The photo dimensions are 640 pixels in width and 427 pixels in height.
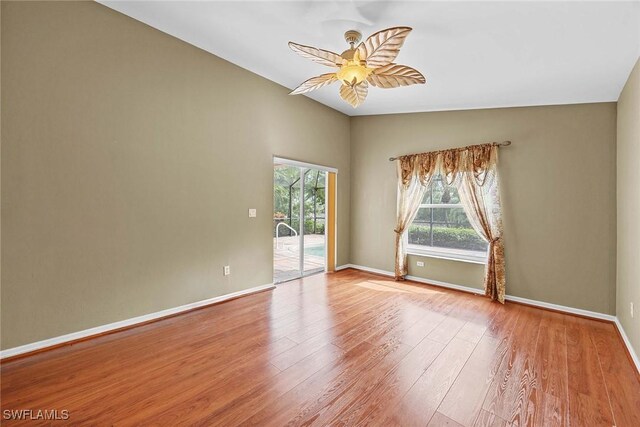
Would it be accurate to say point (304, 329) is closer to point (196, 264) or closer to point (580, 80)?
point (196, 264)

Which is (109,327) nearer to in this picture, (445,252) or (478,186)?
(445,252)

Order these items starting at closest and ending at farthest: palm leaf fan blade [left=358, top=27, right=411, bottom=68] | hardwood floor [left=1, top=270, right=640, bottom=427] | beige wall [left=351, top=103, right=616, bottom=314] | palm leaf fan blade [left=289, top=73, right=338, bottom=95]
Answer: hardwood floor [left=1, top=270, right=640, bottom=427] < palm leaf fan blade [left=358, top=27, right=411, bottom=68] < palm leaf fan blade [left=289, top=73, right=338, bottom=95] < beige wall [left=351, top=103, right=616, bottom=314]

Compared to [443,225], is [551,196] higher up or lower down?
higher up

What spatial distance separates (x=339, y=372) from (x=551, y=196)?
3.48 metres

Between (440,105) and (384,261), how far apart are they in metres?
2.76

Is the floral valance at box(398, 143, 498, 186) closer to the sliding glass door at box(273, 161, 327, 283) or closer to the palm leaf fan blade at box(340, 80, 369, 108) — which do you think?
the sliding glass door at box(273, 161, 327, 283)

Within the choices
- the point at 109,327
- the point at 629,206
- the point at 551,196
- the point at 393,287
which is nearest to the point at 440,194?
the point at 551,196

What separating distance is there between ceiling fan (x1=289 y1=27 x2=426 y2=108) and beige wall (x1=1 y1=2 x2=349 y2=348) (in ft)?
4.79

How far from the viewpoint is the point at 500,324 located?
3098mm

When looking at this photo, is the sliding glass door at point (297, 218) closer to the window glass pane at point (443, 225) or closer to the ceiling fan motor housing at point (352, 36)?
the window glass pane at point (443, 225)

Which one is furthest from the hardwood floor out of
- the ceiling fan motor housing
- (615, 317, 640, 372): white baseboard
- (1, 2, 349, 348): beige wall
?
the ceiling fan motor housing

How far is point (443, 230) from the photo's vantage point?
180 inches

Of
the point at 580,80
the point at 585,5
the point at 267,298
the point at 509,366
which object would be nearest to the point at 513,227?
the point at 580,80

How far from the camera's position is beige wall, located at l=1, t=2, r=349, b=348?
2.26m
